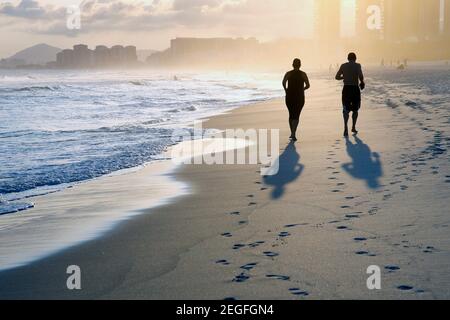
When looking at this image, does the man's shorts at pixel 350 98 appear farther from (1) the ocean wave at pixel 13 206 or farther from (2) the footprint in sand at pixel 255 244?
(2) the footprint in sand at pixel 255 244

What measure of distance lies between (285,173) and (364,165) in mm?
1234

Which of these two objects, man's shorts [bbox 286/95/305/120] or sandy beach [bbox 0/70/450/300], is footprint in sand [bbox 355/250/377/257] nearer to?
sandy beach [bbox 0/70/450/300]

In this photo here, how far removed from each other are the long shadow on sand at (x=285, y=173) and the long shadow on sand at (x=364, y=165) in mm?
768

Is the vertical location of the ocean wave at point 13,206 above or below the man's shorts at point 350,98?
below

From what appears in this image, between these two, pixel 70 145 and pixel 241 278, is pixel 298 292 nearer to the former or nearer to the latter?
pixel 241 278

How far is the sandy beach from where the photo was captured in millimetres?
3906

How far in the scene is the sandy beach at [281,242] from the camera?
12.8 ft

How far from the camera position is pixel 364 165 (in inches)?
343

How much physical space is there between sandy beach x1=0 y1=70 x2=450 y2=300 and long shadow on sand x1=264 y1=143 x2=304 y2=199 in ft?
0.09

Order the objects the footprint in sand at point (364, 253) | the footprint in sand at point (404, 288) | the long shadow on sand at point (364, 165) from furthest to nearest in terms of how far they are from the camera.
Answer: the long shadow on sand at point (364, 165) → the footprint in sand at point (364, 253) → the footprint in sand at point (404, 288)

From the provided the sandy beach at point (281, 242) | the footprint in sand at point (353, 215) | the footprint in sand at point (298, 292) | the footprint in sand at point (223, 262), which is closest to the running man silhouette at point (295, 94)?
the sandy beach at point (281, 242)

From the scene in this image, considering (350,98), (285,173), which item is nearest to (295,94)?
(350,98)

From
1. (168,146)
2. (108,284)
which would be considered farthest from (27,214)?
(168,146)

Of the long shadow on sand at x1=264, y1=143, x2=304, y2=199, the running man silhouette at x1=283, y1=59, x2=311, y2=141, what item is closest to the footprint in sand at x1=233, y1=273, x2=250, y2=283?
the long shadow on sand at x1=264, y1=143, x2=304, y2=199
